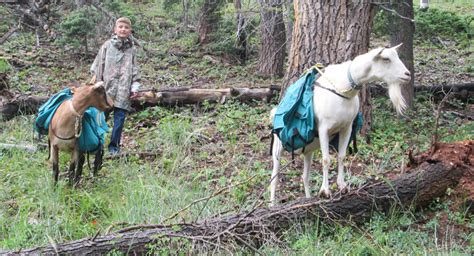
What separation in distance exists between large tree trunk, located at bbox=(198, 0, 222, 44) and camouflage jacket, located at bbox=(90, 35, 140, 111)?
6784mm

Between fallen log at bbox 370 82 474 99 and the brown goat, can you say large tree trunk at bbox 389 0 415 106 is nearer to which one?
fallen log at bbox 370 82 474 99

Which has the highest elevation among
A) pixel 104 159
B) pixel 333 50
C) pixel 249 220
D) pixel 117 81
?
pixel 333 50

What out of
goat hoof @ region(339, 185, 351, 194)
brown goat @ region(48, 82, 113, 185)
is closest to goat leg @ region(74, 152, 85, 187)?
brown goat @ region(48, 82, 113, 185)

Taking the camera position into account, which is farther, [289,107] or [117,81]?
[117,81]

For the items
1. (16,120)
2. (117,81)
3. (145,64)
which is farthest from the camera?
(145,64)

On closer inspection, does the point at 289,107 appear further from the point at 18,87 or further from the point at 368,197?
the point at 18,87

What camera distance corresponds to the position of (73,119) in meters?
6.45

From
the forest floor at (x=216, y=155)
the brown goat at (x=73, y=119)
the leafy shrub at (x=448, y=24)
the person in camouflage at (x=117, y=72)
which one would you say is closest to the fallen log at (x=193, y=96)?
the forest floor at (x=216, y=155)

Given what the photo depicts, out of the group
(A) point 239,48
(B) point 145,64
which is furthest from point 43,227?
(A) point 239,48

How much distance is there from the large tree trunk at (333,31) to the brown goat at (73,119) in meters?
2.95

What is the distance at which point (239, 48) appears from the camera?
605 inches

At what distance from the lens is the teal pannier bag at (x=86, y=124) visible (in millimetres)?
6613

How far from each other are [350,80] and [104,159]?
4.35m

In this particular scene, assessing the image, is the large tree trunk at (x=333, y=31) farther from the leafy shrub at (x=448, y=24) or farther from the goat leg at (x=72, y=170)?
the leafy shrub at (x=448, y=24)
